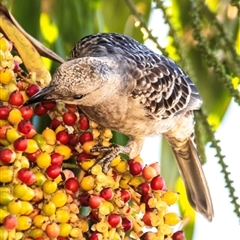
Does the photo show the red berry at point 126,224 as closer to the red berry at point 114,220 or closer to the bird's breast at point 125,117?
the red berry at point 114,220

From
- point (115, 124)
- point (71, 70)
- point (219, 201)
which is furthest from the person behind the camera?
point (219, 201)

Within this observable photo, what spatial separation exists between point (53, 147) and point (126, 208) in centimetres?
13

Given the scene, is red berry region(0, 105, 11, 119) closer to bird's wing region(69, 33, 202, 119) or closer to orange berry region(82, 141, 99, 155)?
orange berry region(82, 141, 99, 155)

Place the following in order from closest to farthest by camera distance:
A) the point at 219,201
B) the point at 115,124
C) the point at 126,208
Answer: the point at 126,208
the point at 115,124
the point at 219,201

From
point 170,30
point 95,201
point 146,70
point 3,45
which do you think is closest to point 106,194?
point 95,201

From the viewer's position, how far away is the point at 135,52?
109 centimetres

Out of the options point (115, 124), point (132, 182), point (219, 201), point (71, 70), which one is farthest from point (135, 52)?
point (219, 201)

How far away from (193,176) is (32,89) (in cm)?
68

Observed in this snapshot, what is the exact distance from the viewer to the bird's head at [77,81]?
2.44 feet

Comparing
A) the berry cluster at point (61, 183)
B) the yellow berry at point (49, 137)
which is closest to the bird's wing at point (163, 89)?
the berry cluster at point (61, 183)


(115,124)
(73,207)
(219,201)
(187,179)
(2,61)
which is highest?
(2,61)

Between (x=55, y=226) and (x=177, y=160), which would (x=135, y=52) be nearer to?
(x=177, y=160)

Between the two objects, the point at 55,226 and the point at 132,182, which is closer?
the point at 55,226

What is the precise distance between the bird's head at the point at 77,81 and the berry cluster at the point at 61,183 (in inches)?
0.9
